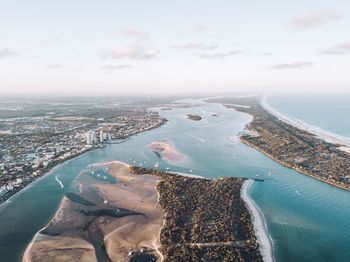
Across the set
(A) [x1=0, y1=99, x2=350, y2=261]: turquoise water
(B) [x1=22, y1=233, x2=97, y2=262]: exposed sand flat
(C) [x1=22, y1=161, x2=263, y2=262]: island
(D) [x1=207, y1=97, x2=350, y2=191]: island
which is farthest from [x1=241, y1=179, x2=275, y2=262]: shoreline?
(D) [x1=207, y1=97, x2=350, y2=191]: island

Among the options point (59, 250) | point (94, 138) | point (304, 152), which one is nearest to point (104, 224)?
point (59, 250)

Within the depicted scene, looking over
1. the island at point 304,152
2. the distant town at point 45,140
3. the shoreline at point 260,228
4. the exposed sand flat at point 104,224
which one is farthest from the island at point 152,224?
the island at point 304,152

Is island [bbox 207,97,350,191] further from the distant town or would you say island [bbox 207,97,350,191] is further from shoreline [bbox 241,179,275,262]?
the distant town

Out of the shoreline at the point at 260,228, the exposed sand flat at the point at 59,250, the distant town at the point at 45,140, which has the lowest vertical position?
the shoreline at the point at 260,228

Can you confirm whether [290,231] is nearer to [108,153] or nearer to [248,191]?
[248,191]

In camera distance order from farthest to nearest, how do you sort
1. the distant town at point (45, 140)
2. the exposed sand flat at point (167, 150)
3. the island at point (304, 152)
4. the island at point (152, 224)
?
the exposed sand flat at point (167, 150) < the distant town at point (45, 140) < the island at point (304, 152) < the island at point (152, 224)

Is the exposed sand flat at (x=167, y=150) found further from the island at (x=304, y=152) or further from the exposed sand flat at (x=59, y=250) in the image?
the exposed sand flat at (x=59, y=250)

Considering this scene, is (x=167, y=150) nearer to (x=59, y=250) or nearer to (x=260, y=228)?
(x=260, y=228)
